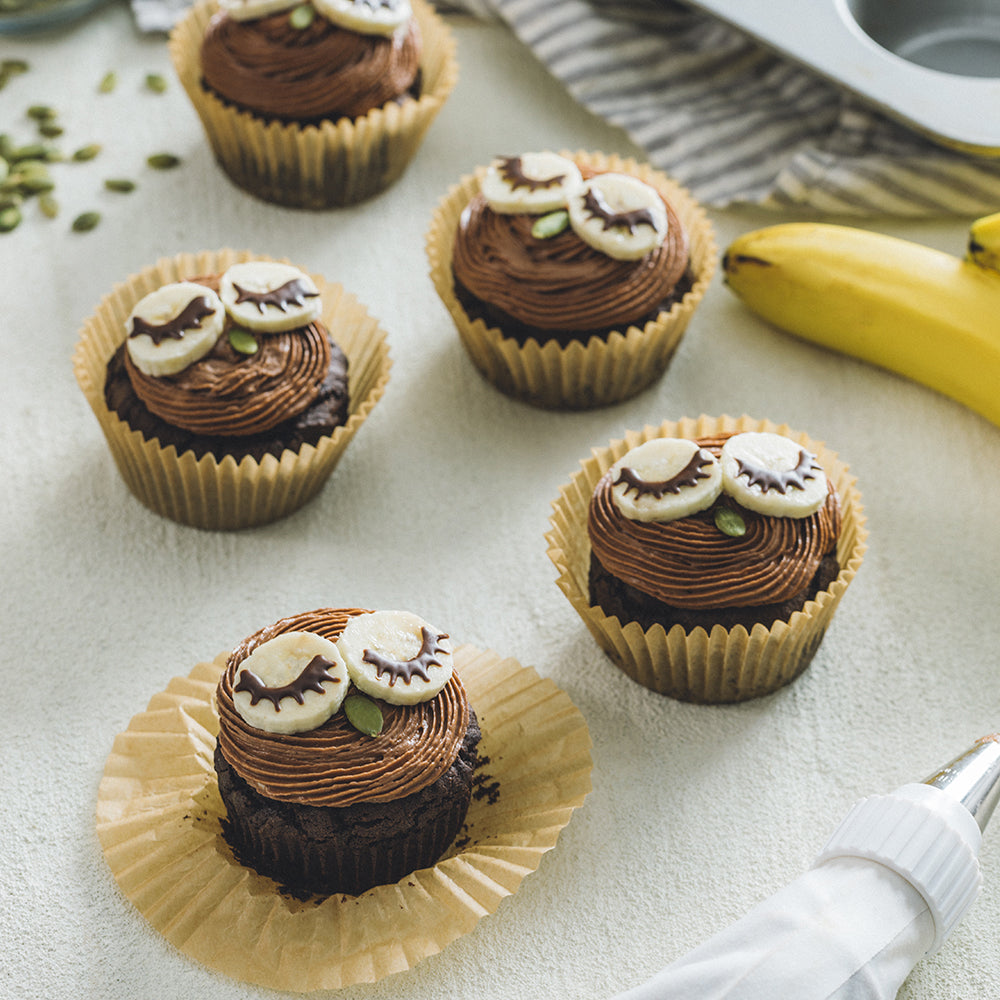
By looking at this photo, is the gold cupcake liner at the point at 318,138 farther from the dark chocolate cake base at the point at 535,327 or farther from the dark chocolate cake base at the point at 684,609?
the dark chocolate cake base at the point at 684,609

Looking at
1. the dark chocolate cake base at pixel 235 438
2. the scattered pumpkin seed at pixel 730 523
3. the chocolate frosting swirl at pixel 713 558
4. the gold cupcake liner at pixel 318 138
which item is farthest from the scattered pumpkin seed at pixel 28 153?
the scattered pumpkin seed at pixel 730 523

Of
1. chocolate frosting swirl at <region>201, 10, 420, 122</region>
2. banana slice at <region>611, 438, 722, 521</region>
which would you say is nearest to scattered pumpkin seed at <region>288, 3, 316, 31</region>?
chocolate frosting swirl at <region>201, 10, 420, 122</region>

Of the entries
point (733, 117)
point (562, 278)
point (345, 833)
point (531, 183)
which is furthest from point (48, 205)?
point (345, 833)

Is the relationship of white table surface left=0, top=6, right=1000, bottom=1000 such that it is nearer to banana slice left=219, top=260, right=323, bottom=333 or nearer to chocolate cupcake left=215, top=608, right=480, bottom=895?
chocolate cupcake left=215, top=608, right=480, bottom=895

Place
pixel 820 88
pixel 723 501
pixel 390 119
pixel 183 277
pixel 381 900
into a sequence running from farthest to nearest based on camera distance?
pixel 820 88
pixel 390 119
pixel 183 277
pixel 723 501
pixel 381 900

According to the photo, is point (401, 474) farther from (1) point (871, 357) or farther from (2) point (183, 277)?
(1) point (871, 357)

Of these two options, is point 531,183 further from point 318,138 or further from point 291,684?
point 291,684

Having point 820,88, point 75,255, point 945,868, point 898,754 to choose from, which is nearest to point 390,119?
point 75,255
